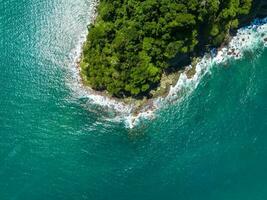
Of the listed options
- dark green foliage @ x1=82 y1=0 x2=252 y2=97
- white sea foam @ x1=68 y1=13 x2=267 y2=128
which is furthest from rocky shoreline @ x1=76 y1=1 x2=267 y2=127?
dark green foliage @ x1=82 y1=0 x2=252 y2=97

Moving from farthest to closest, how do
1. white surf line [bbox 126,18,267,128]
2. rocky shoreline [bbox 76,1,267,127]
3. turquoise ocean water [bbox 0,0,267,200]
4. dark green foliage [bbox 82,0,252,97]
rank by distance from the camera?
1. white surf line [bbox 126,18,267,128]
2. rocky shoreline [bbox 76,1,267,127]
3. turquoise ocean water [bbox 0,0,267,200]
4. dark green foliage [bbox 82,0,252,97]

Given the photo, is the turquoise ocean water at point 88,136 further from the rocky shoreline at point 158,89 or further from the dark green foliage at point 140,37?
the dark green foliage at point 140,37

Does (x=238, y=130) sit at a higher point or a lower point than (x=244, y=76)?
lower

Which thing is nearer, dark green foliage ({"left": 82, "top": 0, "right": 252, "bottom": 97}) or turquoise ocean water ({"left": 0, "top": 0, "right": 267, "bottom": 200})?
dark green foliage ({"left": 82, "top": 0, "right": 252, "bottom": 97})

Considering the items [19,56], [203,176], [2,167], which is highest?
[19,56]

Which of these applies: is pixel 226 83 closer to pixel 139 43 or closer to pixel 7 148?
pixel 139 43

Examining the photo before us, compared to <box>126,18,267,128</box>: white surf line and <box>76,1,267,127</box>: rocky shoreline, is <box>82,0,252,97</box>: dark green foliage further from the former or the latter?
<box>126,18,267,128</box>: white surf line

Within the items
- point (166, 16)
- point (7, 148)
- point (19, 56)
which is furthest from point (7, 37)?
point (166, 16)

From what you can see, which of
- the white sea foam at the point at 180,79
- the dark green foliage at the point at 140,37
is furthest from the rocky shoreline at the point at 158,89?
the dark green foliage at the point at 140,37
